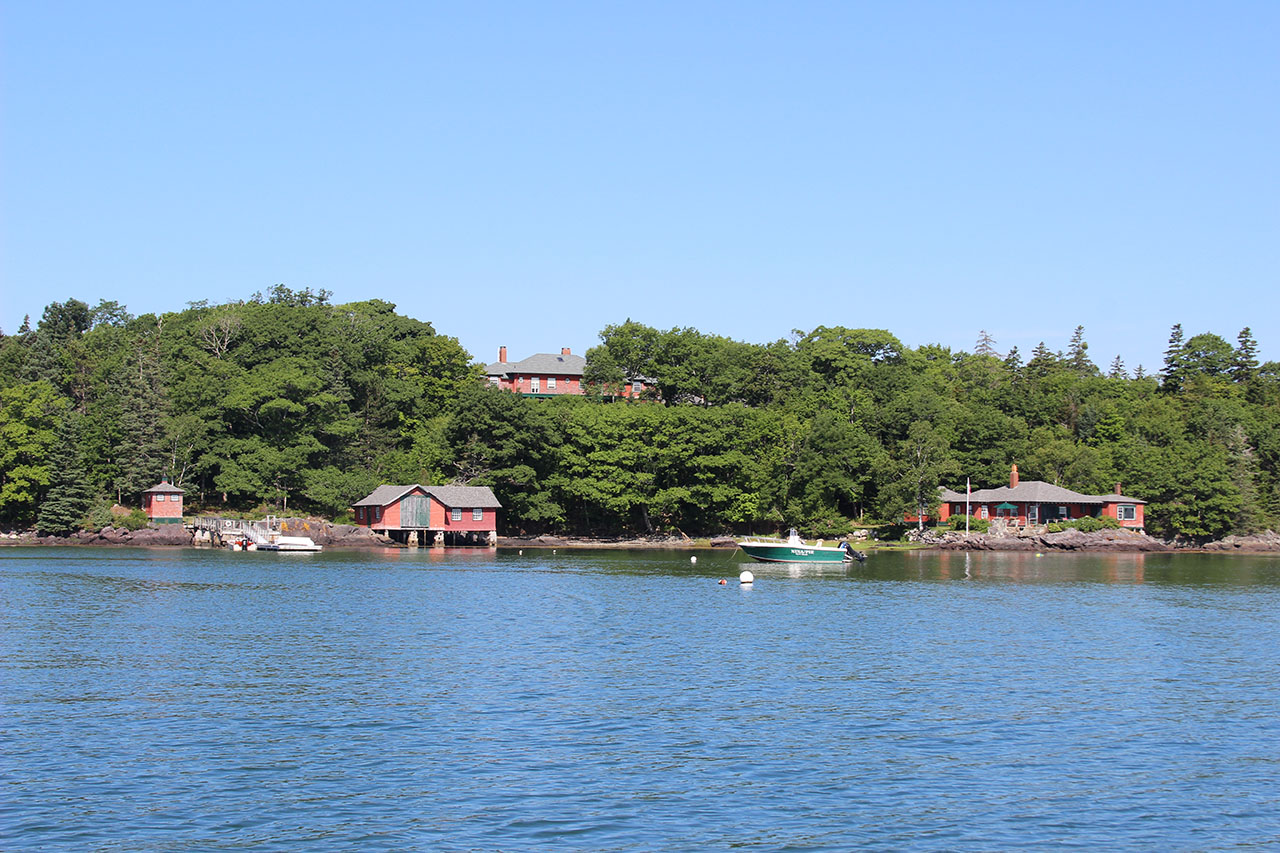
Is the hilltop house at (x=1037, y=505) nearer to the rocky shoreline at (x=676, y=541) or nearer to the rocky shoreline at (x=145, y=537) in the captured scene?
the rocky shoreline at (x=676, y=541)

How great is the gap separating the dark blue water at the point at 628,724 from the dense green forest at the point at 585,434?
157ft

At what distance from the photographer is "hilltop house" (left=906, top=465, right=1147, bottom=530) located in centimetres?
10125

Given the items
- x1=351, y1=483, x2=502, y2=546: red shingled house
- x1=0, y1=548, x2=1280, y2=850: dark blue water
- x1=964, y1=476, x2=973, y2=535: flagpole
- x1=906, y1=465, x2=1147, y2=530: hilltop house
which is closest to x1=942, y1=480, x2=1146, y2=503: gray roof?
x1=906, y1=465, x2=1147, y2=530: hilltop house

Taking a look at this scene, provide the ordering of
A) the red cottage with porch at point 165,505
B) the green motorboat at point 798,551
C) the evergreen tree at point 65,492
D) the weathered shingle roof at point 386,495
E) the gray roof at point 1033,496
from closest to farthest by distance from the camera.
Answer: the green motorboat at point 798,551 → the evergreen tree at point 65,492 → the red cottage with porch at point 165,505 → the weathered shingle roof at point 386,495 → the gray roof at point 1033,496

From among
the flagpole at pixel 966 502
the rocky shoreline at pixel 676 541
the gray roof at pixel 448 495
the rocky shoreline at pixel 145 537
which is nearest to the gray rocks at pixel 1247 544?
the rocky shoreline at pixel 676 541

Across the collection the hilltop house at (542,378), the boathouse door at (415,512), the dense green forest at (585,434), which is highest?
the hilltop house at (542,378)

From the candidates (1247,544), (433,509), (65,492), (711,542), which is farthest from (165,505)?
(1247,544)

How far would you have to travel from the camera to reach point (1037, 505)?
102000 millimetres

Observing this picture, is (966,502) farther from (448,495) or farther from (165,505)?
(165,505)

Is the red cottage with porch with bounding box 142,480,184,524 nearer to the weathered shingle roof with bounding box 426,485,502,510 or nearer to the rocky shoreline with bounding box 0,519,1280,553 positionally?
the rocky shoreline with bounding box 0,519,1280,553

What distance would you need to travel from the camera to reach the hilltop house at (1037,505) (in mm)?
101250

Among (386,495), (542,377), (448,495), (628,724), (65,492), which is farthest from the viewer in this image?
(542,377)

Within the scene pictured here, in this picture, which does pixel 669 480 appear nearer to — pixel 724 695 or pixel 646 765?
pixel 724 695

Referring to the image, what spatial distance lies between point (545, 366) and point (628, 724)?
116988 mm
